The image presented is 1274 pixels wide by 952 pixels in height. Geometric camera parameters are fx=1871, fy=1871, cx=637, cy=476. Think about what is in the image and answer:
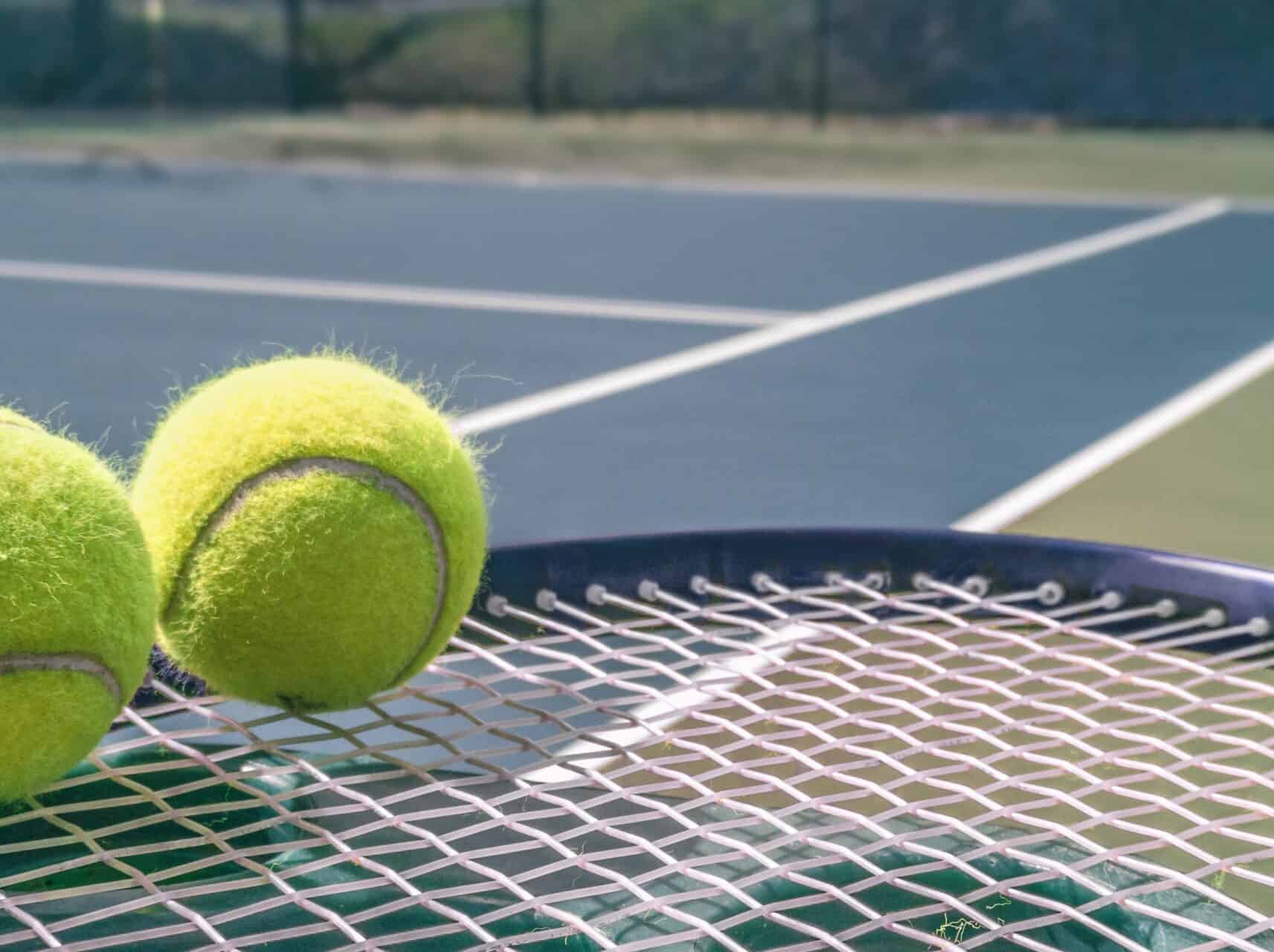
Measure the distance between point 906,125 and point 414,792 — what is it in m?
11.6

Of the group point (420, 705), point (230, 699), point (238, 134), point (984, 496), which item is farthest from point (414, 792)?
point (238, 134)

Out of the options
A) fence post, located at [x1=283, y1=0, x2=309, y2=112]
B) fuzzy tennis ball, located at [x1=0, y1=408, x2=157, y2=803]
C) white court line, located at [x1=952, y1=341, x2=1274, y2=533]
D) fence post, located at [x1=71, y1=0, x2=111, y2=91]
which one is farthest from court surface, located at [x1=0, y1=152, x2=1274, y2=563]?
fence post, located at [x1=71, y1=0, x2=111, y2=91]

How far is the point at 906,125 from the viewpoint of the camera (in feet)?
41.6

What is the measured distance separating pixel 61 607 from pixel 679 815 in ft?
1.69

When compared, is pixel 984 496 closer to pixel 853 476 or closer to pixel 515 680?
pixel 853 476

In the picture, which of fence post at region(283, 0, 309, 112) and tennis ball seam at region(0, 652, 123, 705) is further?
fence post at region(283, 0, 309, 112)

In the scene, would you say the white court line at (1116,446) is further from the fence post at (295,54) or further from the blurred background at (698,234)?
the fence post at (295,54)

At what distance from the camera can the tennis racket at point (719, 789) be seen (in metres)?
1.40

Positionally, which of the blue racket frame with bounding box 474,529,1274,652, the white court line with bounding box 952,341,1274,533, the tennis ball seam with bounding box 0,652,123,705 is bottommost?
the white court line with bounding box 952,341,1274,533

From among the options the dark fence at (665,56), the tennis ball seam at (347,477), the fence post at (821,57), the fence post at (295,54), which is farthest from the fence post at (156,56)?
the tennis ball seam at (347,477)

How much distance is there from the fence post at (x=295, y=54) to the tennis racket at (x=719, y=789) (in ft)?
38.5

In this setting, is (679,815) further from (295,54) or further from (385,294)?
(295,54)

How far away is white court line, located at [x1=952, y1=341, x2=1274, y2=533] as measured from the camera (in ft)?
9.93

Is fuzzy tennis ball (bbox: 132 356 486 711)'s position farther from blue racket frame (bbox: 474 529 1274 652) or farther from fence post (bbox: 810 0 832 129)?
fence post (bbox: 810 0 832 129)
